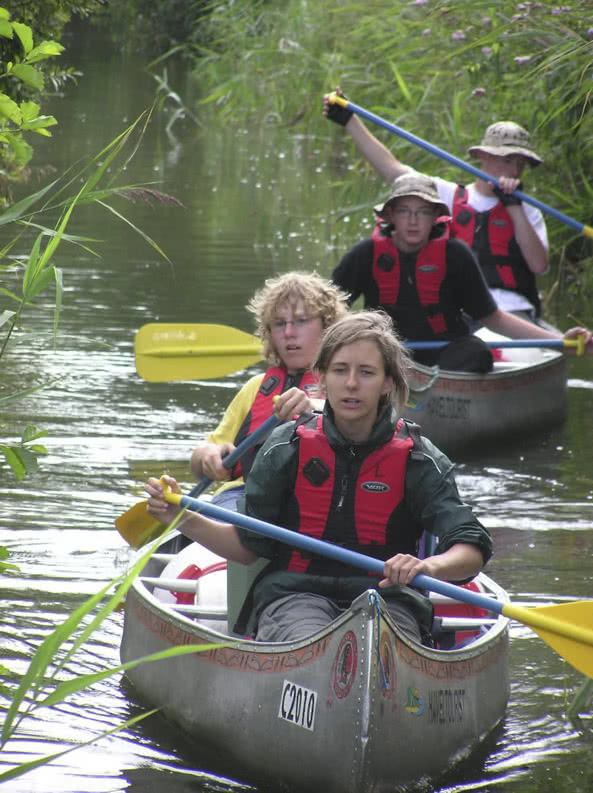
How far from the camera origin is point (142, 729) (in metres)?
4.02

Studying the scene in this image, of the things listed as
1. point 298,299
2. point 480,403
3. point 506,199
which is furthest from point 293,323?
point 506,199

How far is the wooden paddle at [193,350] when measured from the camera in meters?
6.93

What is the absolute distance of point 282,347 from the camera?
4.58 m

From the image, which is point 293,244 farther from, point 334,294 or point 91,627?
point 91,627

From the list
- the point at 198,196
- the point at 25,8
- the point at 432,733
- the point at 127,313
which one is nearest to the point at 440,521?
the point at 432,733

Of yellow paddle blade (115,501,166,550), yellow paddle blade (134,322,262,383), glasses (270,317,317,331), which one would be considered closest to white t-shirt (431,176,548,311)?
yellow paddle blade (134,322,262,383)

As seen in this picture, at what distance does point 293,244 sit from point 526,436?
5.00 m

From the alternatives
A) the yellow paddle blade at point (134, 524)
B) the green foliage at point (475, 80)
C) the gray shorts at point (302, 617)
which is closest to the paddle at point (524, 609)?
the gray shorts at point (302, 617)

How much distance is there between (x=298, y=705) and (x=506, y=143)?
16.8 ft

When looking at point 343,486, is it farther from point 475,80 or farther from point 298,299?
point 475,80

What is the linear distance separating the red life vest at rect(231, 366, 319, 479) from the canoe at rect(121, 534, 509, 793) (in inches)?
26.9

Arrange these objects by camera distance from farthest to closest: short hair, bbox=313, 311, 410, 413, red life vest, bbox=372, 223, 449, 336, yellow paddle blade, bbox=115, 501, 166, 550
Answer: red life vest, bbox=372, 223, 449, 336 < yellow paddle blade, bbox=115, 501, 166, 550 < short hair, bbox=313, 311, 410, 413

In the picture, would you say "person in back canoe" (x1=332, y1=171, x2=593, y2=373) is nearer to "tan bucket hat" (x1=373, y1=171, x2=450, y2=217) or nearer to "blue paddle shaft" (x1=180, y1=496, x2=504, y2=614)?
"tan bucket hat" (x1=373, y1=171, x2=450, y2=217)

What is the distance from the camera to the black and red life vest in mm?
8008
